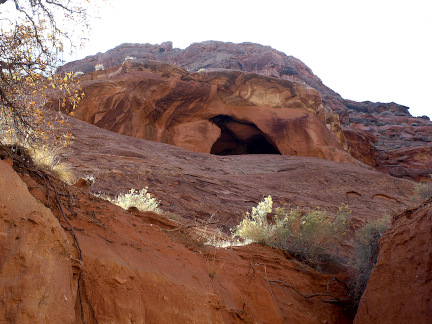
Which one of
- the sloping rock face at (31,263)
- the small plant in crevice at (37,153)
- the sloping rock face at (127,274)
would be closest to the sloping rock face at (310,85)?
the small plant in crevice at (37,153)

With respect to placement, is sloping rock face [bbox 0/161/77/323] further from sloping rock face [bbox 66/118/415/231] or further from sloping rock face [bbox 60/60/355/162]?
sloping rock face [bbox 60/60/355/162]

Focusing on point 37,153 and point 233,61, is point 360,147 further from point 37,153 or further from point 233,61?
point 37,153

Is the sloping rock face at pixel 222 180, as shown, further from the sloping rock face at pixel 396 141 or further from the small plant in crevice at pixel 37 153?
the sloping rock face at pixel 396 141

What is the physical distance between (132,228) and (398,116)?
4905cm

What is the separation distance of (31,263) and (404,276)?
3.71 metres

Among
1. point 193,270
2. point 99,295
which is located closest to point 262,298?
point 193,270

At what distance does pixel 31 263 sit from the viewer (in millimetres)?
2301

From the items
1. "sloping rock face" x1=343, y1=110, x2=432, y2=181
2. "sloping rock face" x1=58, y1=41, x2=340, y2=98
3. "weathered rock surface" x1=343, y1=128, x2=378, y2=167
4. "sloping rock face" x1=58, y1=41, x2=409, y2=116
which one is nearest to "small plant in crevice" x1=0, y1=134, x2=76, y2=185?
"sloping rock face" x1=343, y1=110, x2=432, y2=181

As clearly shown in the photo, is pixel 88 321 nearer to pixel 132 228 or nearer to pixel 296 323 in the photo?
pixel 132 228

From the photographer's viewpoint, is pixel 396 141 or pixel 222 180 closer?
pixel 222 180

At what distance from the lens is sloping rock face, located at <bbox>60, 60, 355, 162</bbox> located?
2127cm

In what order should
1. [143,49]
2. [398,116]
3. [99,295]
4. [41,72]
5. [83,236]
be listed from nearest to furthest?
[99,295] → [83,236] → [41,72] → [398,116] → [143,49]

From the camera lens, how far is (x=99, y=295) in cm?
275

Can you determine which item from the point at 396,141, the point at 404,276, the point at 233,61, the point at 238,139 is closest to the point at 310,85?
the point at 233,61
